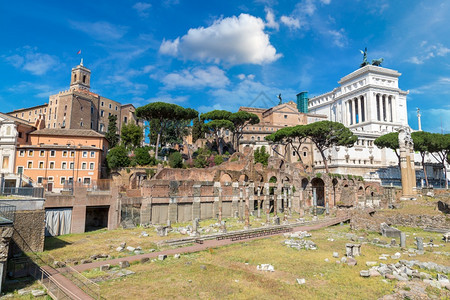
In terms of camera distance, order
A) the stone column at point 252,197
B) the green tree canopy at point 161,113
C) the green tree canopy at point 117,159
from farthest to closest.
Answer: the green tree canopy at point 161,113
the green tree canopy at point 117,159
the stone column at point 252,197

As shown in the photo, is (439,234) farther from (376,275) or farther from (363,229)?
(376,275)

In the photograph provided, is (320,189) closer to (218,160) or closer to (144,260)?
(218,160)

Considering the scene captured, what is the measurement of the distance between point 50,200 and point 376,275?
916 inches

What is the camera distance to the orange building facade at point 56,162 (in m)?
40.7

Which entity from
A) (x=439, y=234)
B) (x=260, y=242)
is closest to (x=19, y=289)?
(x=260, y=242)

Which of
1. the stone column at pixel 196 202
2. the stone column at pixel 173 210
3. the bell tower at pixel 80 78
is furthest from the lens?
the bell tower at pixel 80 78


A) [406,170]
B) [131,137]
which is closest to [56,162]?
[131,137]

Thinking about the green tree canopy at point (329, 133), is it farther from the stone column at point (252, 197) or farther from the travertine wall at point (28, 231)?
the travertine wall at point (28, 231)

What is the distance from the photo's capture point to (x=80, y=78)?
76500mm

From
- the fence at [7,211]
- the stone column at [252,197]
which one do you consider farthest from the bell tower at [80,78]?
the fence at [7,211]

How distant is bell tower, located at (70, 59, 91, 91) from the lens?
76062 mm

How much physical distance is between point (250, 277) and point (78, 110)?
200ft

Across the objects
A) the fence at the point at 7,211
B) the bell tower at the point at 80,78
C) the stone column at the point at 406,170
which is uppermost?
the bell tower at the point at 80,78

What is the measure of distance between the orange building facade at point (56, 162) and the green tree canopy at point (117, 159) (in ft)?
6.66
